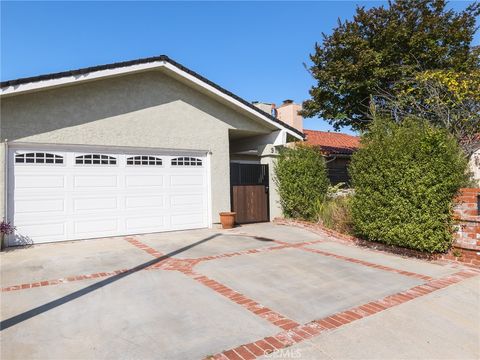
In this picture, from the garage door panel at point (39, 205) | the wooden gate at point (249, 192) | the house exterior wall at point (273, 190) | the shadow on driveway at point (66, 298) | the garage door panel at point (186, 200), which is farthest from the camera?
the house exterior wall at point (273, 190)

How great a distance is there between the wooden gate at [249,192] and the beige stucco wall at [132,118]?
81 cm

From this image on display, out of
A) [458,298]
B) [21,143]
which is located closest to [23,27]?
[21,143]

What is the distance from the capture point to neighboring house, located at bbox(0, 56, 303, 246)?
28.5 ft

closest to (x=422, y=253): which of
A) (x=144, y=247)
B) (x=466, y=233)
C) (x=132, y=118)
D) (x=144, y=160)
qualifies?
(x=466, y=233)

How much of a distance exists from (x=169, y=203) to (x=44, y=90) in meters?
4.91

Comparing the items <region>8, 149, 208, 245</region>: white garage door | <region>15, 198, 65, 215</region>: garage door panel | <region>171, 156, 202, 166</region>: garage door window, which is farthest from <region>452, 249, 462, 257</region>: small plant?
<region>15, 198, 65, 215</region>: garage door panel

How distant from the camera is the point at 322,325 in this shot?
13.0ft

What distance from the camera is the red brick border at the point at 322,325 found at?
333cm

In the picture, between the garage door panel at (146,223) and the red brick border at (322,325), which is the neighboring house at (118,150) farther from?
the red brick border at (322,325)

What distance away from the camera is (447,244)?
7.09m

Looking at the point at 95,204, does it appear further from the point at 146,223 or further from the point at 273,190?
the point at 273,190

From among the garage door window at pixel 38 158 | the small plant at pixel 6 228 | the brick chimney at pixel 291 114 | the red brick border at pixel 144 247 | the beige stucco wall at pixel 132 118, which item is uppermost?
the brick chimney at pixel 291 114

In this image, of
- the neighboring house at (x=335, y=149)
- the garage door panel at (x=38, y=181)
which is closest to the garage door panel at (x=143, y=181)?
the garage door panel at (x=38, y=181)

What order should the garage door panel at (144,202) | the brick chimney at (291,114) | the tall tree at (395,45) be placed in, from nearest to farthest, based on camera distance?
the garage door panel at (144,202)
the tall tree at (395,45)
the brick chimney at (291,114)
